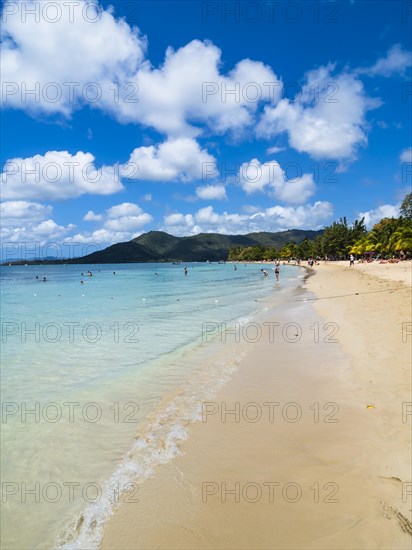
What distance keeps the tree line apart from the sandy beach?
75.9m

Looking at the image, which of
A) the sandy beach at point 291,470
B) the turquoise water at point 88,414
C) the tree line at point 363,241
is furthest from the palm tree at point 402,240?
the sandy beach at point 291,470

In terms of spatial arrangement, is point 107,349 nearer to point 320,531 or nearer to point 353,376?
point 353,376

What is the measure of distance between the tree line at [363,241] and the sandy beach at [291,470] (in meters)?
75.9

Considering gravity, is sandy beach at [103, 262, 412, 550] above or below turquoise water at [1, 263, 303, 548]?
above

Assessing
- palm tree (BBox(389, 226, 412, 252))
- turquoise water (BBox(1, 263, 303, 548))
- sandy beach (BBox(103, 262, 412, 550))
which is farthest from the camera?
palm tree (BBox(389, 226, 412, 252))

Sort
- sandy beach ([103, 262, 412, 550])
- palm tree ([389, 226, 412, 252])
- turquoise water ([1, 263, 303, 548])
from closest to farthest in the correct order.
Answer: sandy beach ([103, 262, 412, 550])
turquoise water ([1, 263, 303, 548])
palm tree ([389, 226, 412, 252])

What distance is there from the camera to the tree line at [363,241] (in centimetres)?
8112

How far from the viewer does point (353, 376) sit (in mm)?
9516

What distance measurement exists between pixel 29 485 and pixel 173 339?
1076 cm

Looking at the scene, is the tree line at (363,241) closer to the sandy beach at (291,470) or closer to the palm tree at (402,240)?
the palm tree at (402,240)

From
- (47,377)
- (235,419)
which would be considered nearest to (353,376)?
(235,419)

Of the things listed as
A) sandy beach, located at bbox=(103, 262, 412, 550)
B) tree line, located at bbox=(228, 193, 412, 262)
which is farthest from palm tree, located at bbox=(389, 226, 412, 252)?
sandy beach, located at bbox=(103, 262, 412, 550)

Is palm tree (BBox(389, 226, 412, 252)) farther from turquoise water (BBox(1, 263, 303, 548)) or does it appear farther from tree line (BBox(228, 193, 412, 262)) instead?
turquoise water (BBox(1, 263, 303, 548))

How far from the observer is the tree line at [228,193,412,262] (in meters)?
81.1
